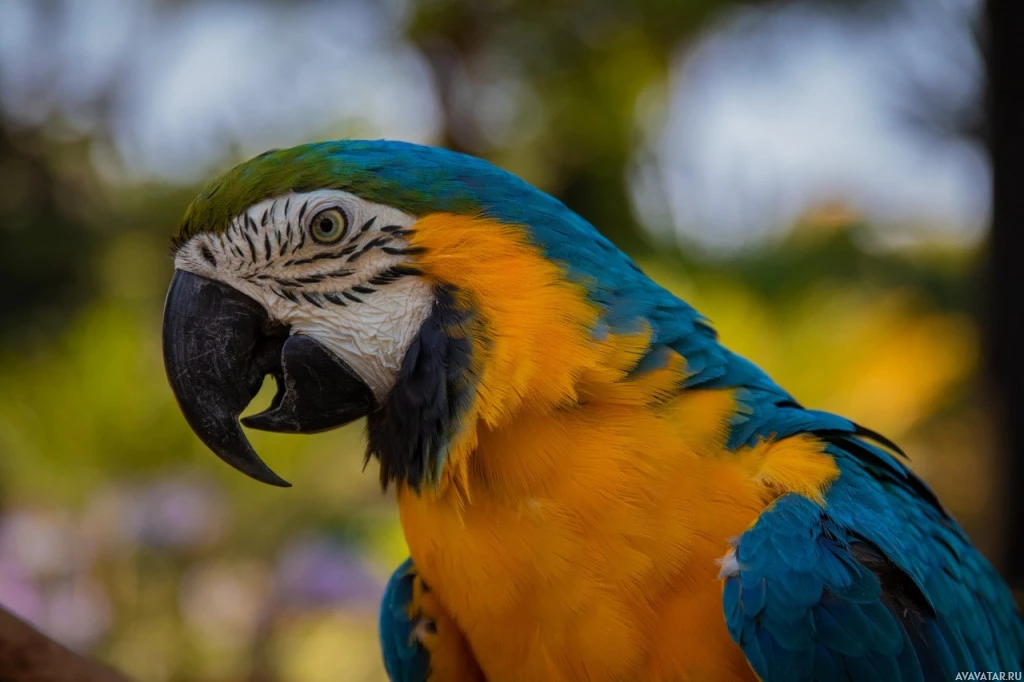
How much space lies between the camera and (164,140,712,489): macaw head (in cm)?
117

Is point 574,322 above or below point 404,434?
above

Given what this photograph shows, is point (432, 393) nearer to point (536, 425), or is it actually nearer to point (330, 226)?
point (536, 425)

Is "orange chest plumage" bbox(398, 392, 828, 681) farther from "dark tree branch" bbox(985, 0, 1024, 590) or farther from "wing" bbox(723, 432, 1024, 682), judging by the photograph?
"dark tree branch" bbox(985, 0, 1024, 590)

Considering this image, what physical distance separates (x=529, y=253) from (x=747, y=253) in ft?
17.4

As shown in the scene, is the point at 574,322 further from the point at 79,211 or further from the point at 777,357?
the point at 79,211

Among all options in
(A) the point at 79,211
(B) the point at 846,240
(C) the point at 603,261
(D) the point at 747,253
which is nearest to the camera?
(C) the point at 603,261

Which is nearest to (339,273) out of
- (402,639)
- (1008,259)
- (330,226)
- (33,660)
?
(330,226)

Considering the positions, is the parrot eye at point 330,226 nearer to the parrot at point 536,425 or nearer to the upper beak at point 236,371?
the parrot at point 536,425

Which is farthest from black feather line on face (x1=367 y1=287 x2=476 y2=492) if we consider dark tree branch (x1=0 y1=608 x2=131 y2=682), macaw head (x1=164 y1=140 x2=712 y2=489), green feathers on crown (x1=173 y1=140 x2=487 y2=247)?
dark tree branch (x1=0 y1=608 x2=131 y2=682)

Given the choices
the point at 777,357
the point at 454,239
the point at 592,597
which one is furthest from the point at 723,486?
the point at 777,357

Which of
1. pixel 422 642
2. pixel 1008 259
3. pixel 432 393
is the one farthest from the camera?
pixel 1008 259

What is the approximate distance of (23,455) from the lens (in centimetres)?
461

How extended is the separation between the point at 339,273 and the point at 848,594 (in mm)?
862

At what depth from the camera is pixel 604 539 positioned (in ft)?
3.75
